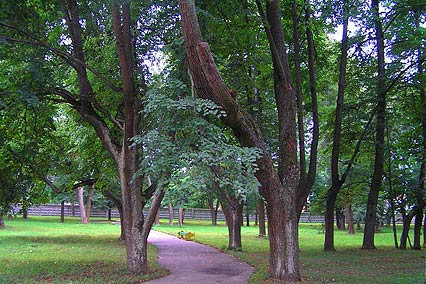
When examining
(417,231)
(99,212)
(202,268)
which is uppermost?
(417,231)

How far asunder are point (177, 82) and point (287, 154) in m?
3.52

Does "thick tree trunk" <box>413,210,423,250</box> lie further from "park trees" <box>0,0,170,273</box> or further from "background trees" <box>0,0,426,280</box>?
"park trees" <box>0,0,170,273</box>

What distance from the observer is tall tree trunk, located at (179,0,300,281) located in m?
8.84

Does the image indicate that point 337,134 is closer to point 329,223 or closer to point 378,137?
point 378,137

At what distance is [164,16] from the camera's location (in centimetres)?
1072

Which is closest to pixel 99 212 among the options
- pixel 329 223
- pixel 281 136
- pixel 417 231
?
pixel 329 223

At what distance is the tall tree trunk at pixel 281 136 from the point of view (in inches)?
348

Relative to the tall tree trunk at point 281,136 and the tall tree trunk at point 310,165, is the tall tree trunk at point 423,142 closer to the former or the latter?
the tall tree trunk at point 310,165

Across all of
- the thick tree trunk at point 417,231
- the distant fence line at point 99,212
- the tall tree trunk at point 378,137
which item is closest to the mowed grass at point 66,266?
the tall tree trunk at point 378,137

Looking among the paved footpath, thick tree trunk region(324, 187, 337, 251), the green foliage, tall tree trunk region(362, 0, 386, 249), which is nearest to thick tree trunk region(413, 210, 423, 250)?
tall tree trunk region(362, 0, 386, 249)

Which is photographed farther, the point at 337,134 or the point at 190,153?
the point at 337,134

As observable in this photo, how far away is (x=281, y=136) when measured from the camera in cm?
1095

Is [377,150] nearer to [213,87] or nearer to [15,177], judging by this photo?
[213,87]

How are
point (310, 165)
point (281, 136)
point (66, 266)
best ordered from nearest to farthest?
1. point (281, 136)
2. point (66, 266)
3. point (310, 165)
